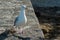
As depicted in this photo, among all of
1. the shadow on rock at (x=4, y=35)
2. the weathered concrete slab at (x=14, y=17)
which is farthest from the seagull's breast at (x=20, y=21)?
the shadow on rock at (x=4, y=35)

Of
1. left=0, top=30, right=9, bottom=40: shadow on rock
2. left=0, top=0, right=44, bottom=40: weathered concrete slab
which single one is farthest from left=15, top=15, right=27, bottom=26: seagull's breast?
left=0, top=30, right=9, bottom=40: shadow on rock

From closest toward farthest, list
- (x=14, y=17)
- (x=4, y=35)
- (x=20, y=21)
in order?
(x=4, y=35) → (x=20, y=21) → (x=14, y=17)

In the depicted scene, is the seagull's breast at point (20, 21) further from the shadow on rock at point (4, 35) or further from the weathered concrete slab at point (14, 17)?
the shadow on rock at point (4, 35)

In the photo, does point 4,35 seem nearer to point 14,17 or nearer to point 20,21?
point 20,21

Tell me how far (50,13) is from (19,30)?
3501 millimetres

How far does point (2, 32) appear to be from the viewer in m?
5.75

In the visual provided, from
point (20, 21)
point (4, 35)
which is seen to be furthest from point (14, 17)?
point (4, 35)

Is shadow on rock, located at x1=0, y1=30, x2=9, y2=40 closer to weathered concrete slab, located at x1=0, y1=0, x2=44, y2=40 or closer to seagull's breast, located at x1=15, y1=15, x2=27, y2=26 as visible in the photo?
weathered concrete slab, located at x1=0, y1=0, x2=44, y2=40

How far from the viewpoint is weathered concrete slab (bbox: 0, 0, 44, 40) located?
18.6ft

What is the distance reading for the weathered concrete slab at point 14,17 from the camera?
18.6ft

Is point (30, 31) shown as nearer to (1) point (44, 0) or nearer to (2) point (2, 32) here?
(2) point (2, 32)

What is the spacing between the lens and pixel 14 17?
21.8 ft

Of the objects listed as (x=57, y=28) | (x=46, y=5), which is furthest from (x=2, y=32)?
(x=46, y=5)

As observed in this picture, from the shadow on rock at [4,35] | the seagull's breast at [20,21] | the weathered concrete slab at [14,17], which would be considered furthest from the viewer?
the seagull's breast at [20,21]
